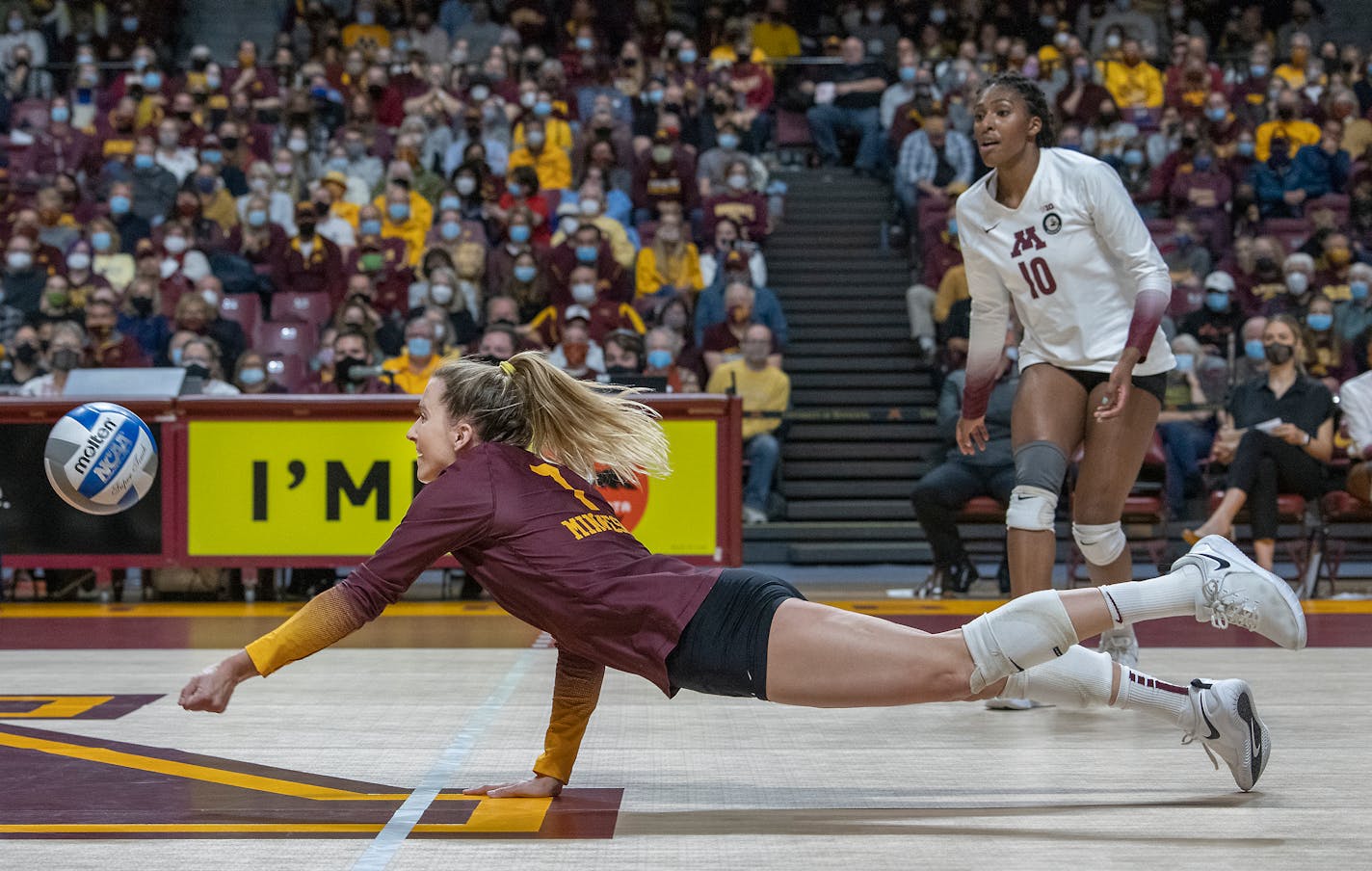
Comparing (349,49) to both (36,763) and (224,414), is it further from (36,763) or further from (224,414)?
(36,763)

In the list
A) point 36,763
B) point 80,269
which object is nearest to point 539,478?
point 36,763

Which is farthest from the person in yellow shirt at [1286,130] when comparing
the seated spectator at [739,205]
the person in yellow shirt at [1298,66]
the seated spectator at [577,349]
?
the seated spectator at [577,349]

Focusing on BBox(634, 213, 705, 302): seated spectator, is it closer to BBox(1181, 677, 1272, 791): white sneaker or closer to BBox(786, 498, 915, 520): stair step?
BBox(786, 498, 915, 520): stair step

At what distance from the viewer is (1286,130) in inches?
614

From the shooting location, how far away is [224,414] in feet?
30.6

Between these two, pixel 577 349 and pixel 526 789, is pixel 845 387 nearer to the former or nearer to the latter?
pixel 577 349

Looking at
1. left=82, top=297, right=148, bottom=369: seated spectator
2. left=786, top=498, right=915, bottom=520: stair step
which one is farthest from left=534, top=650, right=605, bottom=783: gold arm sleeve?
left=82, top=297, right=148, bottom=369: seated spectator

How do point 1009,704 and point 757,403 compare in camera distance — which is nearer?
point 1009,704

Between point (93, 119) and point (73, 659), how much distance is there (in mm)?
11651

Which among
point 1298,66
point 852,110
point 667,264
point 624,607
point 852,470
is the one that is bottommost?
point 852,470

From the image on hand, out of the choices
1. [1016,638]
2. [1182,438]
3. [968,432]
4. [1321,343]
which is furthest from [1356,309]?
[1016,638]

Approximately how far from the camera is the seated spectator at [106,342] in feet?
40.0

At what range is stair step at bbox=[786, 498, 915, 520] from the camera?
1207 cm

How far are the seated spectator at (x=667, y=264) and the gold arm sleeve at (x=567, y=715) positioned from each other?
1023cm
